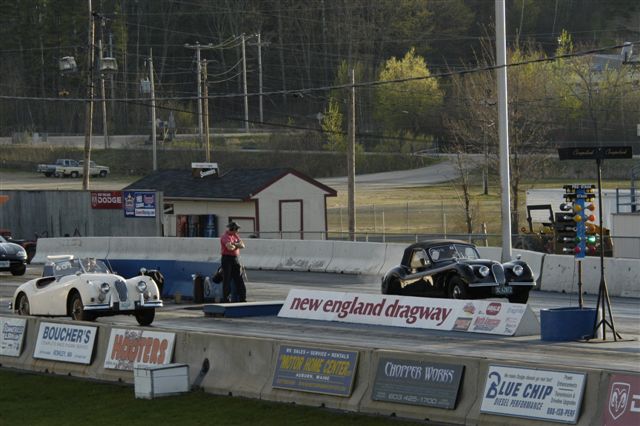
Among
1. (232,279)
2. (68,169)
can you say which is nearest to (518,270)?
(232,279)

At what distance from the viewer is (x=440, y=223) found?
62812 millimetres

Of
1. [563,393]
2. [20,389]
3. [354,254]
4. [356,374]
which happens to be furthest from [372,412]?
[354,254]

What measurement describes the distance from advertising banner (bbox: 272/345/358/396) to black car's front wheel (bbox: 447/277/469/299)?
8765 millimetres

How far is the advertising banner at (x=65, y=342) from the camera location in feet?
64.7

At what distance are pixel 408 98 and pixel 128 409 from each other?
8709cm

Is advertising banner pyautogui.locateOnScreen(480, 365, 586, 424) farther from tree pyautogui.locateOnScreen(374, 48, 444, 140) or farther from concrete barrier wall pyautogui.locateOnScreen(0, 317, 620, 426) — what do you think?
tree pyautogui.locateOnScreen(374, 48, 444, 140)

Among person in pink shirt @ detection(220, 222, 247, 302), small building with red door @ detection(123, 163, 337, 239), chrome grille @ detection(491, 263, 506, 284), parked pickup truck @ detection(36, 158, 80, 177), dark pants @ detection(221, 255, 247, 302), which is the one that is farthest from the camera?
parked pickup truck @ detection(36, 158, 80, 177)

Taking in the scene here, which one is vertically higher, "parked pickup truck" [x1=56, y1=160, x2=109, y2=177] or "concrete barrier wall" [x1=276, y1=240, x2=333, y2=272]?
"parked pickup truck" [x1=56, y1=160, x2=109, y2=177]

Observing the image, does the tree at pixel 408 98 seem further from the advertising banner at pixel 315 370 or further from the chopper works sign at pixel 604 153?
the advertising banner at pixel 315 370

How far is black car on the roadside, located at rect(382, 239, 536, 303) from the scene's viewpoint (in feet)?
80.1

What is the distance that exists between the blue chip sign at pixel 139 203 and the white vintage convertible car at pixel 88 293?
70.2 ft

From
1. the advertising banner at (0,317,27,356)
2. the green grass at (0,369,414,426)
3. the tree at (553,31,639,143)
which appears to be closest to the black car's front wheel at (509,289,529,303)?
the green grass at (0,369,414,426)

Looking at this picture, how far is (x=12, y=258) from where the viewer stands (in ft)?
119

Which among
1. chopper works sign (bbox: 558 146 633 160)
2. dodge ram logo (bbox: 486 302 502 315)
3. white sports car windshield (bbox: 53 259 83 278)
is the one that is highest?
chopper works sign (bbox: 558 146 633 160)
